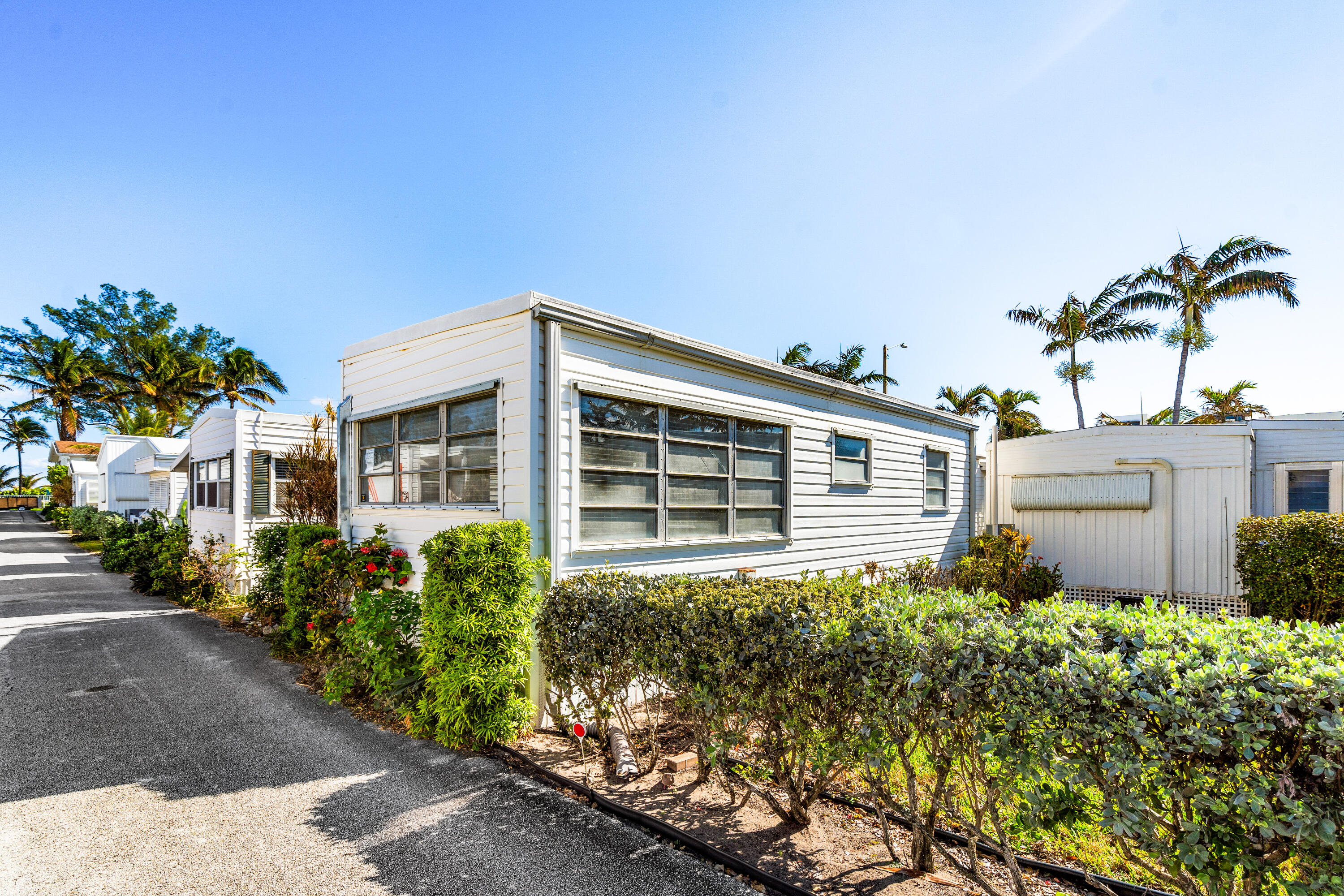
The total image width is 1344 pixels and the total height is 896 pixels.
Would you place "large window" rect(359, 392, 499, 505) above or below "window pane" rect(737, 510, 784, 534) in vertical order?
above

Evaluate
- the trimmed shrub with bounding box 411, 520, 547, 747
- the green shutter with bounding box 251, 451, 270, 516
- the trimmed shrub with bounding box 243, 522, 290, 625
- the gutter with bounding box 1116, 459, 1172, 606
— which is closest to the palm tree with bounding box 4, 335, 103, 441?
the green shutter with bounding box 251, 451, 270, 516

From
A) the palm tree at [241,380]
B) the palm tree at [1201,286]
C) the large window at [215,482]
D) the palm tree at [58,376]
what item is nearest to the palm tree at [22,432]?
the palm tree at [58,376]

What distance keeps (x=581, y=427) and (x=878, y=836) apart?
11.1 ft

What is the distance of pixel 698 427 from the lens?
19.7 ft

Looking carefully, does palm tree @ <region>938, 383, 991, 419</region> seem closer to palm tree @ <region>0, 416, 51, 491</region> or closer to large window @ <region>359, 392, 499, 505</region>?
large window @ <region>359, 392, 499, 505</region>

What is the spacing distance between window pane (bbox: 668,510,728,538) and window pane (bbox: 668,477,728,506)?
0.33ft

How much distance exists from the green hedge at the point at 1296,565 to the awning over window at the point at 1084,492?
5.43 feet

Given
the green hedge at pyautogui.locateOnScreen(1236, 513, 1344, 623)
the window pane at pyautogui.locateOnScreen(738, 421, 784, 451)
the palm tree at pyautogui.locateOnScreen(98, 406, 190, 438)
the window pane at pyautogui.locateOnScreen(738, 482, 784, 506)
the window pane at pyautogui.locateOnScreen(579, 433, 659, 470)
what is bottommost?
the green hedge at pyautogui.locateOnScreen(1236, 513, 1344, 623)

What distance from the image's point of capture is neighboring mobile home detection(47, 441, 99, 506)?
2725 centimetres

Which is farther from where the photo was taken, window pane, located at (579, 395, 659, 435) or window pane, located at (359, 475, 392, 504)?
window pane, located at (359, 475, 392, 504)

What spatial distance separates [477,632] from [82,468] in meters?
35.5

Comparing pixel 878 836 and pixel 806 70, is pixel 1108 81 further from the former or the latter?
pixel 878 836

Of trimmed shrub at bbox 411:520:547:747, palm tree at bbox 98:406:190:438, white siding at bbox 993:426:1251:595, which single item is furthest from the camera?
palm tree at bbox 98:406:190:438

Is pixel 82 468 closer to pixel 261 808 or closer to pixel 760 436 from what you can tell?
pixel 261 808
